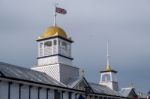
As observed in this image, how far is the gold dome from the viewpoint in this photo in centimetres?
6258

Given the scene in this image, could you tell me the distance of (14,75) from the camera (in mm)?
49750

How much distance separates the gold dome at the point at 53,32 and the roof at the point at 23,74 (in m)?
6.38

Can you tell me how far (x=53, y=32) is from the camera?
62.8 m

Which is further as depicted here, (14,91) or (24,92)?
(24,92)

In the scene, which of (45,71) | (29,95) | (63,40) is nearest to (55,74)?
(45,71)

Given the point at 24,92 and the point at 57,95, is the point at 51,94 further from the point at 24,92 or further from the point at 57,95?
the point at 24,92

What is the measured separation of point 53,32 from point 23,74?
1200 cm

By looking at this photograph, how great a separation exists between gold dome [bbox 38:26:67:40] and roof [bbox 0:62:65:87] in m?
6.38

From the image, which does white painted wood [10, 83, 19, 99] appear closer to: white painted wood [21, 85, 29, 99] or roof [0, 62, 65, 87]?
white painted wood [21, 85, 29, 99]

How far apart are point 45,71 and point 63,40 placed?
548 centimetres

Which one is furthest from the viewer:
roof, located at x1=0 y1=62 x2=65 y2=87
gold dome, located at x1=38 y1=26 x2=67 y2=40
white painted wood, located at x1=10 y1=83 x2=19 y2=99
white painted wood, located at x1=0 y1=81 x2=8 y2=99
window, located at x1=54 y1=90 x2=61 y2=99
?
gold dome, located at x1=38 y1=26 x2=67 y2=40

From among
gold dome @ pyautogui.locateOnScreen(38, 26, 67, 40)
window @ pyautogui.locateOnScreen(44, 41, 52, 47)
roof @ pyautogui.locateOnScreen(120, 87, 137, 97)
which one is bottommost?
roof @ pyautogui.locateOnScreen(120, 87, 137, 97)

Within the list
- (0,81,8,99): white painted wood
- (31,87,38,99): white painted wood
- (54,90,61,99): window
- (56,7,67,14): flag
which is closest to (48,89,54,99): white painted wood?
(54,90,61,99): window

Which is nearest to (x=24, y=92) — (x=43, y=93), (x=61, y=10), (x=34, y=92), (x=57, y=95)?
(x=34, y=92)
